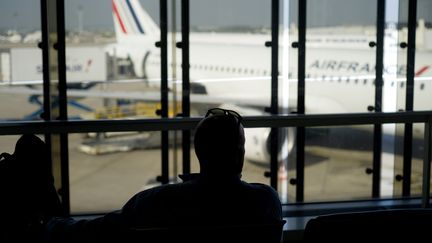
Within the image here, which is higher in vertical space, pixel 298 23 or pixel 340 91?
pixel 298 23

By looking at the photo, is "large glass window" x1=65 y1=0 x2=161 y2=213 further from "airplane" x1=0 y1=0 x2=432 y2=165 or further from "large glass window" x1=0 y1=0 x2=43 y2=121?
"large glass window" x1=0 y1=0 x2=43 y2=121

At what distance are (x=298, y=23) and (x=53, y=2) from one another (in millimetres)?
2043

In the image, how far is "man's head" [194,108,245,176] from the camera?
2330 millimetres

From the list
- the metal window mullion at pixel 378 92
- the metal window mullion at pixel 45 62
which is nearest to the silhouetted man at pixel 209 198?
the metal window mullion at pixel 45 62

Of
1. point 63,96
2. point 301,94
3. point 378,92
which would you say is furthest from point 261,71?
point 63,96

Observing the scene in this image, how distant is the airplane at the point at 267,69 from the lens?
6.27 metres

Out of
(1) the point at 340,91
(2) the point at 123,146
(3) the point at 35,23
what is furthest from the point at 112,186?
(1) the point at 340,91

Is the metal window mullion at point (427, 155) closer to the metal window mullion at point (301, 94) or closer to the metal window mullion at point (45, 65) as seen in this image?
the metal window mullion at point (301, 94)

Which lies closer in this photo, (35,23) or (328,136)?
(35,23)

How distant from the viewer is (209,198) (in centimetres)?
228

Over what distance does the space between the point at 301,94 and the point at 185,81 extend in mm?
1027

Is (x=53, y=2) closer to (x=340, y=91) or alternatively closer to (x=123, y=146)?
(x=123, y=146)

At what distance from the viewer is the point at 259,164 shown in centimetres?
654

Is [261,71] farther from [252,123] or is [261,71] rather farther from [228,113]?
[228,113]
